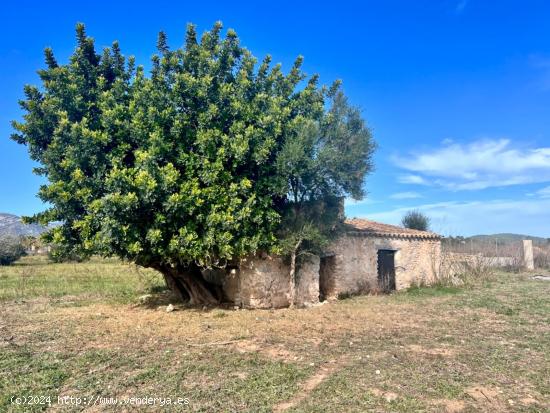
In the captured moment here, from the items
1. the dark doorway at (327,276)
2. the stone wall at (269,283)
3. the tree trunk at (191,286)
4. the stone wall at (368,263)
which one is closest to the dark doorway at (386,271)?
the stone wall at (368,263)

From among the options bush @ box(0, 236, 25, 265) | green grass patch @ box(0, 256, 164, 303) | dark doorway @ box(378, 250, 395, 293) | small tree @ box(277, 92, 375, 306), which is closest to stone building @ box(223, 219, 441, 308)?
dark doorway @ box(378, 250, 395, 293)

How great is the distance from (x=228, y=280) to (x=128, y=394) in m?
9.45

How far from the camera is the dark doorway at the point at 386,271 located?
60.5 ft

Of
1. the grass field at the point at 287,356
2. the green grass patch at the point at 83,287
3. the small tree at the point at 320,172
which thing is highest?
the small tree at the point at 320,172

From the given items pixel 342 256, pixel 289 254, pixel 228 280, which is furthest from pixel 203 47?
pixel 342 256

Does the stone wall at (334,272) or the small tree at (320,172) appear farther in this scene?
the stone wall at (334,272)

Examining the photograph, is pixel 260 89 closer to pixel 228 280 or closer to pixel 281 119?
pixel 281 119

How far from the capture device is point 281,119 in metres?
13.2

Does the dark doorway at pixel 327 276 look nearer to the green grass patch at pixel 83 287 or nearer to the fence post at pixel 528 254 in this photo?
the green grass patch at pixel 83 287

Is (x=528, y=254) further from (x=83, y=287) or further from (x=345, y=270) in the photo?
(x=83, y=287)

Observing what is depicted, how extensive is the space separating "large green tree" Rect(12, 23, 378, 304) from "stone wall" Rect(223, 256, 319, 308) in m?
1.04

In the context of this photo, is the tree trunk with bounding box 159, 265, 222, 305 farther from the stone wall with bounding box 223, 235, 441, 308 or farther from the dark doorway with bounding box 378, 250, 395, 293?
the dark doorway with bounding box 378, 250, 395, 293

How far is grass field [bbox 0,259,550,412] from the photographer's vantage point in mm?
6156

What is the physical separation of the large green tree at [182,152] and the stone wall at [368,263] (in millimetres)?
3997
